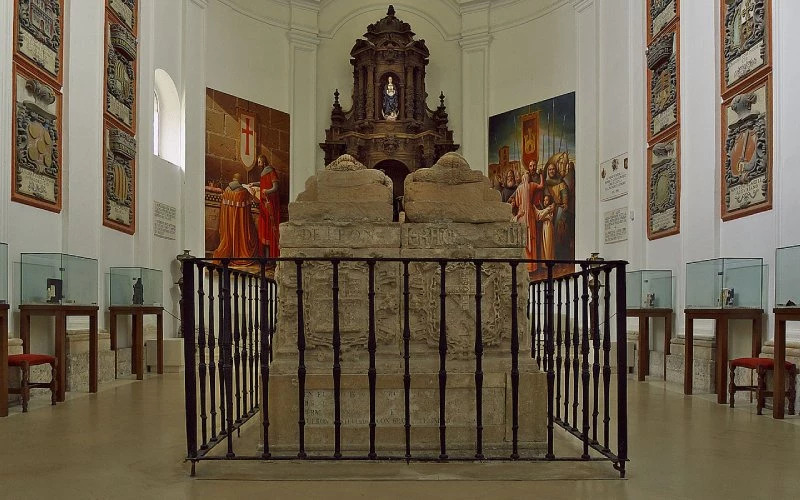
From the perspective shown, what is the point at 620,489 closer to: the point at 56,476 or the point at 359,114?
the point at 56,476

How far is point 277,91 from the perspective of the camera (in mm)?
17062

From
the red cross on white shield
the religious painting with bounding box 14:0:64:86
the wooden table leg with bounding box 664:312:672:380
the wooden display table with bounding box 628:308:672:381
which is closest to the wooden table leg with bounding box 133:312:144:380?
the religious painting with bounding box 14:0:64:86

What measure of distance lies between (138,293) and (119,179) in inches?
69.8

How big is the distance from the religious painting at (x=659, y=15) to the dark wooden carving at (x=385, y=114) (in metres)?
5.89

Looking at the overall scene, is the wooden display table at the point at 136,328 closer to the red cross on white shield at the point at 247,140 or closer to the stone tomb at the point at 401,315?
the red cross on white shield at the point at 247,140

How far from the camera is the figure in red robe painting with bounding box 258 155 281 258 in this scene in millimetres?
16094

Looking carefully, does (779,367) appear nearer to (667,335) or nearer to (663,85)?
(667,335)

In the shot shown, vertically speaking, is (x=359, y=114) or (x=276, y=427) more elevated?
(x=359, y=114)

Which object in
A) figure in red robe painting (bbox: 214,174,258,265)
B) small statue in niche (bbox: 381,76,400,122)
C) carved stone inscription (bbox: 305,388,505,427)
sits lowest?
carved stone inscription (bbox: 305,388,505,427)

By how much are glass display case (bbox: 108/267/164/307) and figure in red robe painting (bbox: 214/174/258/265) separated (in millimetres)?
3711

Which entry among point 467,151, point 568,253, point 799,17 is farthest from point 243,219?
point 799,17

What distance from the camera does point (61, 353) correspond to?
828cm

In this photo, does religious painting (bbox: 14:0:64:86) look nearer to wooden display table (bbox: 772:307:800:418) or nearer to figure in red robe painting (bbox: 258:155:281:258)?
figure in red robe painting (bbox: 258:155:281:258)

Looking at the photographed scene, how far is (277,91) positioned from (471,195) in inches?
490
